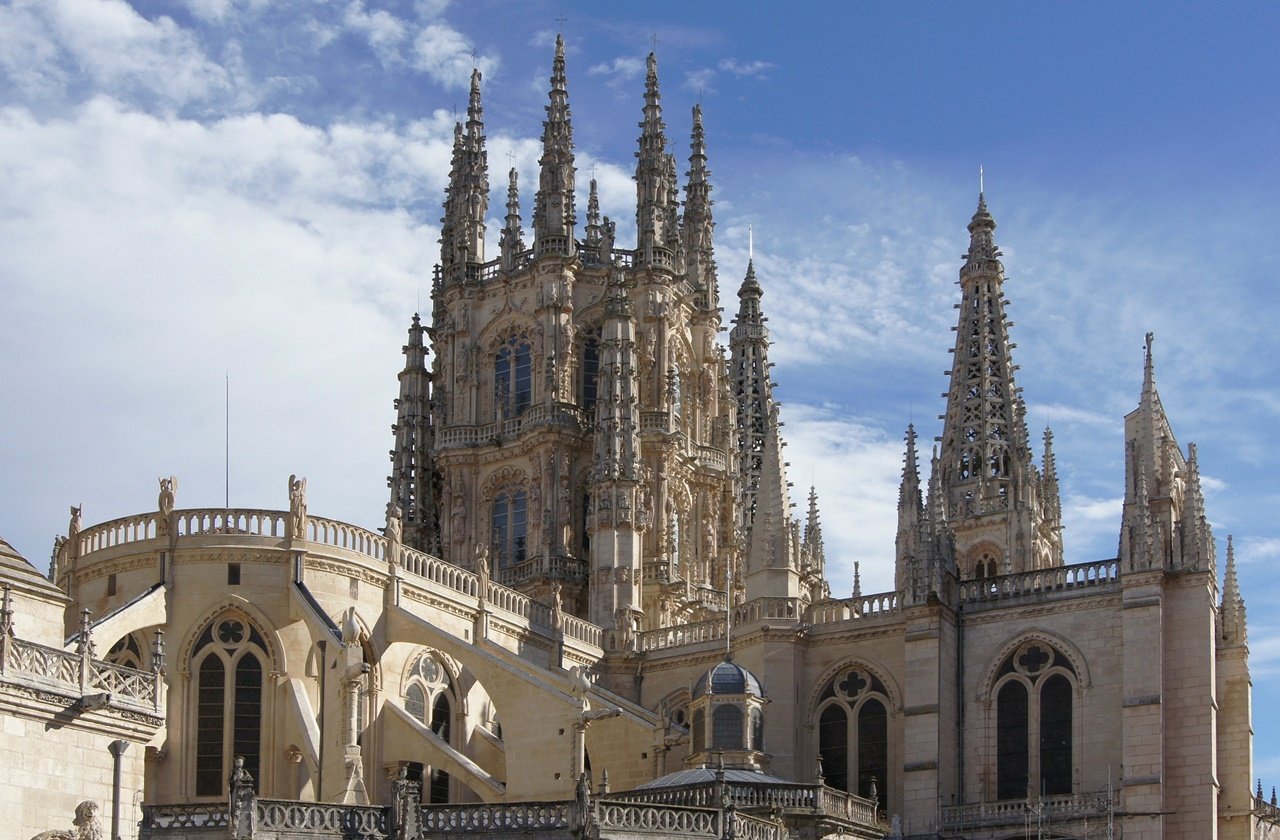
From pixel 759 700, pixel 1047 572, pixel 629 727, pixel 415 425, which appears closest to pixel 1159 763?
pixel 1047 572

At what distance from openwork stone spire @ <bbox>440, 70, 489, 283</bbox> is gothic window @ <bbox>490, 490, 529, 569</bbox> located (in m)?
7.58

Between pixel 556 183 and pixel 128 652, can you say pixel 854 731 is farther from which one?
pixel 556 183

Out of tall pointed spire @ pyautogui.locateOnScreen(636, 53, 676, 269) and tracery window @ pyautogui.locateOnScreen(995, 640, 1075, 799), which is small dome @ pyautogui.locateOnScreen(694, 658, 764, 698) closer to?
tracery window @ pyautogui.locateOnScreen(995, 640, 1075, 799)

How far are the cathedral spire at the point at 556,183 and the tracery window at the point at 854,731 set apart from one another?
62.5 ft

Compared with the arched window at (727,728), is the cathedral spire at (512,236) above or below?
above

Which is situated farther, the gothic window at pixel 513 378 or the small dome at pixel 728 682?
the gothic window at pixel 513 378

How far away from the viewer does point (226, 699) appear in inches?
1769

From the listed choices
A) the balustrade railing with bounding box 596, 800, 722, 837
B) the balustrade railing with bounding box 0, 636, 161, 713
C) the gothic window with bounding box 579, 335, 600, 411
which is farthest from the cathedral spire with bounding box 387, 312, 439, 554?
the balustrade railing with bounding box 0, 636, 161, 713

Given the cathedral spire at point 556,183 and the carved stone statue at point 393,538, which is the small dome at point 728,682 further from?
the cathedral spire at point 556,183

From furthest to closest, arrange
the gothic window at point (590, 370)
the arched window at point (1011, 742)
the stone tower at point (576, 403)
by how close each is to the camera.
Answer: the gothic window at point (590, 370) → the stone tower at point (576, 403) → the arched window at point (1011, 742)

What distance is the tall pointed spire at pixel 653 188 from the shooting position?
65.6m

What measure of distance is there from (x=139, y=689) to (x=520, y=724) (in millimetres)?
15726

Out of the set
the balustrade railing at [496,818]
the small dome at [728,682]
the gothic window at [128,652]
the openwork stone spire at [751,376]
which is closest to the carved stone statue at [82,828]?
the balustrade railing at [496,818]

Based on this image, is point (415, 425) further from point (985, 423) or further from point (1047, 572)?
point (1047, 572)
